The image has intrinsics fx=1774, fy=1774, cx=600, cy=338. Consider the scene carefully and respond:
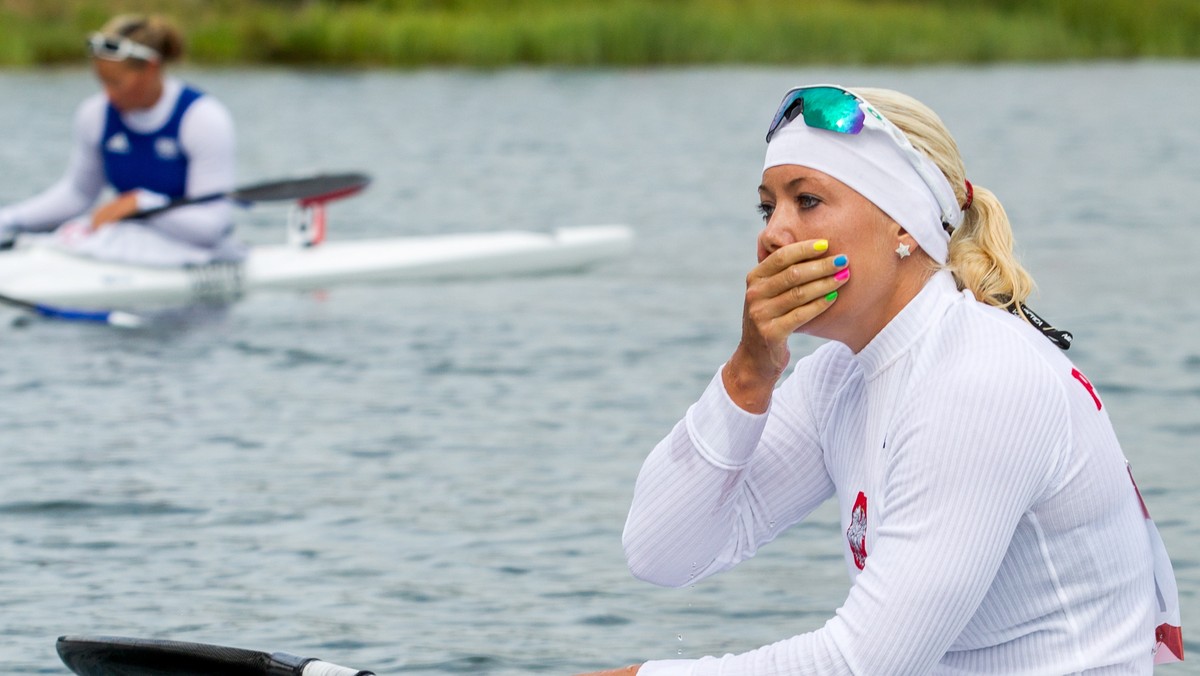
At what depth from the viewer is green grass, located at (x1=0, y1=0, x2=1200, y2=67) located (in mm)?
31016

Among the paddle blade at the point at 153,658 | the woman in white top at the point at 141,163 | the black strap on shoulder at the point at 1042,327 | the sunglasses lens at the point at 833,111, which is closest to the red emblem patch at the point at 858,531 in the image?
the black strap on shoulder at the point at 1042,327

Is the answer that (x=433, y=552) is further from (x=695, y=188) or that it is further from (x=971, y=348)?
(x=695, y=188)

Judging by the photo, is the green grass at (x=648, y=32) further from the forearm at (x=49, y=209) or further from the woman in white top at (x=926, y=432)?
the woman in white top at (x=926, y=432)

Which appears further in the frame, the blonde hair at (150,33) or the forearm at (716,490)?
the blonde hair at (150,33)

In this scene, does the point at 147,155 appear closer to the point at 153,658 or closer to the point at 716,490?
the point at 153,658

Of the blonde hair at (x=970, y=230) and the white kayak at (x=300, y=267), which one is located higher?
the blonde hair at (x=970, y=230)

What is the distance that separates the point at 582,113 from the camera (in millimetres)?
Answer: 26438

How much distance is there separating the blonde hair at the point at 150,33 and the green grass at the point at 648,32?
21603mm

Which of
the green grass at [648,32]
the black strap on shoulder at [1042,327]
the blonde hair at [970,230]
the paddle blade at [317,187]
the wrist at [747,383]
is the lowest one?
the green grass at [648,32]

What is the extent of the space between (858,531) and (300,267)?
8.48 metres

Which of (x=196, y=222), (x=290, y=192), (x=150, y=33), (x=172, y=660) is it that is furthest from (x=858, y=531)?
(x=290, y=192)

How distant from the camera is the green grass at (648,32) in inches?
1221

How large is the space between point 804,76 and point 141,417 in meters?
24.5

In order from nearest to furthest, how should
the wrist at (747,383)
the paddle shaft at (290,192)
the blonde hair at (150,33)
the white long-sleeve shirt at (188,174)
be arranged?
the wrist at (747,383), the blonde hair at (150,33), the white long-sleeve shirt at (188,174), the paddle shaft at (290,192)
